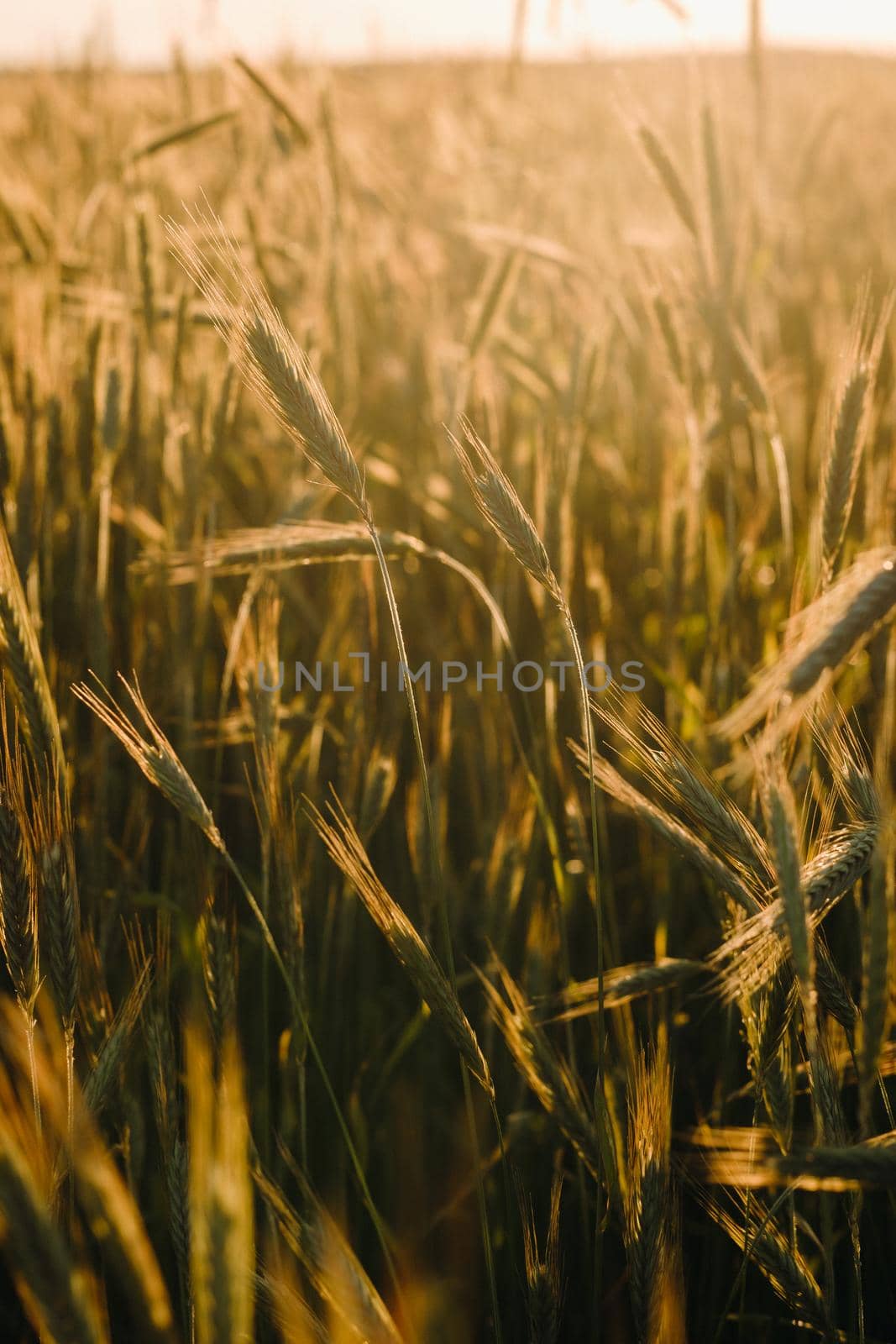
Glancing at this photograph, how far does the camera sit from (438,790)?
2.99 ft

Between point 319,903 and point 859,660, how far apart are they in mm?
655

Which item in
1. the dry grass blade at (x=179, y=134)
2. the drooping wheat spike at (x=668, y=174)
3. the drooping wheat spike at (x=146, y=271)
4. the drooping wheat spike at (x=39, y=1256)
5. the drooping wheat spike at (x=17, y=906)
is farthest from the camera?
the dry grass blade at (x=179, y=134)

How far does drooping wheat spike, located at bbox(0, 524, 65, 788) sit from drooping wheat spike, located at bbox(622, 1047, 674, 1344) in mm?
423

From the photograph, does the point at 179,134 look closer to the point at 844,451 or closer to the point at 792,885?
the point at 844,451

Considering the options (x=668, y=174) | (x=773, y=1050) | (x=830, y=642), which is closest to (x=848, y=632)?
(x=830, y=642)

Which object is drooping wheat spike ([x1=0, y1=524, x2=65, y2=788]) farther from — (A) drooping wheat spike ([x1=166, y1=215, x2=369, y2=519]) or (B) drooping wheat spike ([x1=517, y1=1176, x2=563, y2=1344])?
(B) drooping wheat spike ([x1=517, y1=1176, x2=563, y2=1344])

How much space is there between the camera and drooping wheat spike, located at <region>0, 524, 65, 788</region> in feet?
2.00

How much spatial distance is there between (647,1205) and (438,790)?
0.45 metres

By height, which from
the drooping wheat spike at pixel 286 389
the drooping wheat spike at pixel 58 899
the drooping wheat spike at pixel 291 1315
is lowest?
the drooping wheat spike at pixel 291 1315

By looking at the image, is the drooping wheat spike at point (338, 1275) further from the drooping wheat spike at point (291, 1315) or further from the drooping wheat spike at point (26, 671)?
the drooping wheat spike at point (26, 671)

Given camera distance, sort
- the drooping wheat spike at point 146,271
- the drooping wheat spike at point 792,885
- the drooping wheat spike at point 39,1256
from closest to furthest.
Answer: the drooping wheat spike at point 39,1256 → the drooping wheat spike at point 792,885 → the drooping wheat spike at point 146,271

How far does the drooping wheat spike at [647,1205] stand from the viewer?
0.51 meters

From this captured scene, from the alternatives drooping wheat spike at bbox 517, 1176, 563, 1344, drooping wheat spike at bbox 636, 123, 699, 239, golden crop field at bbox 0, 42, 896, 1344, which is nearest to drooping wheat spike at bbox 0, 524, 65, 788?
golden crop field at bbox 0, 42, 896, 1344

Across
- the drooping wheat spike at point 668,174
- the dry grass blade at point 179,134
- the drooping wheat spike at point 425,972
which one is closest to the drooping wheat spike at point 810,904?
the drooping wheat spike at point 425,972
